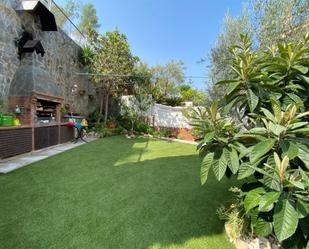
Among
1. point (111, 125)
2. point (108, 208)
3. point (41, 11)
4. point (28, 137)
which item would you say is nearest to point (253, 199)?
point (108, 208)

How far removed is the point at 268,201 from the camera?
1.32 m

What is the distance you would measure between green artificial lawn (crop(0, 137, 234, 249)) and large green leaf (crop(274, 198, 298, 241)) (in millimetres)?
1140

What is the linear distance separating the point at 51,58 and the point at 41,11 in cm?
186

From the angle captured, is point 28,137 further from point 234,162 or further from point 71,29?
point 71,29

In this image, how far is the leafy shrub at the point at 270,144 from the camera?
4.46 feet

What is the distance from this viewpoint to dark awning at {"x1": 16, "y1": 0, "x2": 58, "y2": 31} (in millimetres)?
6480

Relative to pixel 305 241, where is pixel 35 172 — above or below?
below

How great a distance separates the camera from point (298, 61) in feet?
6.28

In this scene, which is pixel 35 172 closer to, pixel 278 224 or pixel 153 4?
pixel 278 224

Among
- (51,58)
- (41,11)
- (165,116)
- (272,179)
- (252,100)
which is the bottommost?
(272,179)

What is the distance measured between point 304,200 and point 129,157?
5.03 m

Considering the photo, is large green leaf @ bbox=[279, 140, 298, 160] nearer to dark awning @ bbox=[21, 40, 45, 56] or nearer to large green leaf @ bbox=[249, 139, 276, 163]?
large green leaf @ bbox=[249, 139, 276, 163]

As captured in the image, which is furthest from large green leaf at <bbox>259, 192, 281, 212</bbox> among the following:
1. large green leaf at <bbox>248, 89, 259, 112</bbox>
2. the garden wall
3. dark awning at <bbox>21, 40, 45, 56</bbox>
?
the garden wall

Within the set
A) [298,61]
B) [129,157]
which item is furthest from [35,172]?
[298,61]
